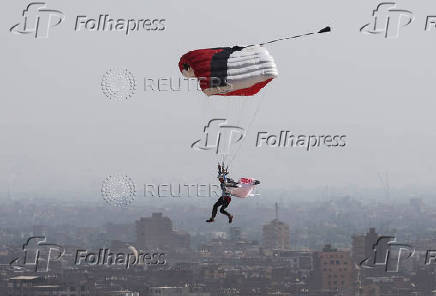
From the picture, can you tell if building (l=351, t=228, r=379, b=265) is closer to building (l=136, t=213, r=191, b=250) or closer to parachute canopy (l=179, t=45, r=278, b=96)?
building (l=136, t=213, r=191, b=250)

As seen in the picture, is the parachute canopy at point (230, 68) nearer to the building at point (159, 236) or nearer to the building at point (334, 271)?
the building at point (334, 271)

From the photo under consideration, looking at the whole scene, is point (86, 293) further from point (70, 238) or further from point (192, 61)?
point (192, 61)

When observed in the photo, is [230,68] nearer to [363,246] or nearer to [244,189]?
[244,189]

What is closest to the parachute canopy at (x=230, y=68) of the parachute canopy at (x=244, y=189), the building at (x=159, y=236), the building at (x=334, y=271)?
the parachute canopy at (x=244, y=189)

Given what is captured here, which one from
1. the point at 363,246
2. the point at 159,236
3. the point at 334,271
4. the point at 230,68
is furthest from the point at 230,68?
the point at 159,236

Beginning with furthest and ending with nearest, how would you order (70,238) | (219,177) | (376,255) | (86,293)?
1. (70,238)
2. (376,255)
3. (86,293)
4. (219,177)

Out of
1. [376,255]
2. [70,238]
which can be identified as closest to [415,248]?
[376,255]
